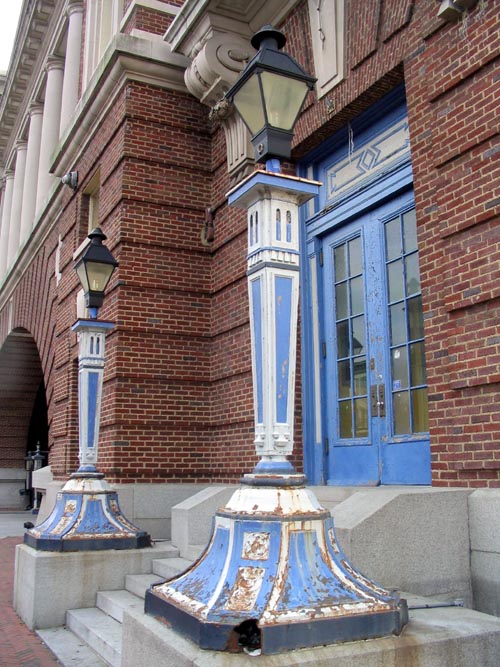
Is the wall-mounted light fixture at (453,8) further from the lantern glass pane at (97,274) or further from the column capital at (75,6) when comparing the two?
the column capital at (75,6)

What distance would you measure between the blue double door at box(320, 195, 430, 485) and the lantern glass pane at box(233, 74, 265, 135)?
3.18 meters

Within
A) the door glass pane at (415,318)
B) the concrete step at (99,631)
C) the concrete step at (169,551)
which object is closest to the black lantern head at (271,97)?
the door glass pane at (415,318)

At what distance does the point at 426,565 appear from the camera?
454cm

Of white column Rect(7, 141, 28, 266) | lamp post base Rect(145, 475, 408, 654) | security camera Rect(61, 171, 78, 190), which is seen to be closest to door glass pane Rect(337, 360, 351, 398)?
lamp post base Rect(145, 475, 408, 654)

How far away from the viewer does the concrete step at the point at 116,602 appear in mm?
5867

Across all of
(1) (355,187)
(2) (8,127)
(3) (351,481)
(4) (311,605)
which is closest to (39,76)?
(2) (8,127)

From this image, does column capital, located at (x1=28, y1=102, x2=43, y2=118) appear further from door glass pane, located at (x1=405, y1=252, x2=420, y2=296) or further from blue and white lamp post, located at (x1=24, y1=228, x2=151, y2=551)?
door glass pane, located at (x1=405, y1=252, x2=420, y2=296)

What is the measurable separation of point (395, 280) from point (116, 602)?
3.87m

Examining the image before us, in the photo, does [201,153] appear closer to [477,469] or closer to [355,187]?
[355,187]

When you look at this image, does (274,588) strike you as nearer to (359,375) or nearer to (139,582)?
(139,582)

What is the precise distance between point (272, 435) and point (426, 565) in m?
2.05

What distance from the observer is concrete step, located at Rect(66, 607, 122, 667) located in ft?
16.8

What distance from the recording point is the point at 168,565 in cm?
638

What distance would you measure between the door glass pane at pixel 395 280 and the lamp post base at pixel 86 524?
11.4ft
